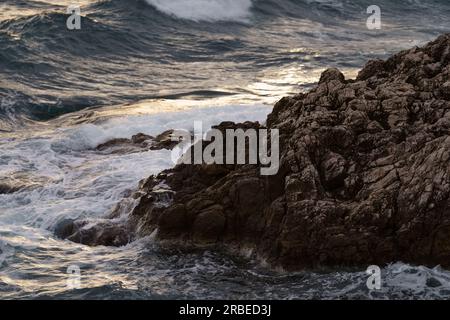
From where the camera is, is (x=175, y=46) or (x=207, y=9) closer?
(x=175, y=46)

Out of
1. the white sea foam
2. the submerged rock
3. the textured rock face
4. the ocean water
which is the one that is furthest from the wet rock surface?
the submerged rock

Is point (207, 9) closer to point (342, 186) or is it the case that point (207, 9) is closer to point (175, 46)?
point (175, 46)

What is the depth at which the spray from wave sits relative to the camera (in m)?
29.2

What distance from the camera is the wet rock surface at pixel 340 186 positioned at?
9.15m

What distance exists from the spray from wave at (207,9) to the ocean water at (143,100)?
0.07 metres

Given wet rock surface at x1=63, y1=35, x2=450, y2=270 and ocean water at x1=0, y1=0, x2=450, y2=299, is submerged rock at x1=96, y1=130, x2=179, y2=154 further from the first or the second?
wet rock surface at x1=63, y1=35, x2=450, y2=270

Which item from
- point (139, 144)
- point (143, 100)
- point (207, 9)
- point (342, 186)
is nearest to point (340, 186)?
point (342, 186)

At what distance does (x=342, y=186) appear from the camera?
32.0 feet

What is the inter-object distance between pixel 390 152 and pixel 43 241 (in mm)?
4510

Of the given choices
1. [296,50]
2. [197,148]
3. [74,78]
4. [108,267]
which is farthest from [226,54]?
[108,267]

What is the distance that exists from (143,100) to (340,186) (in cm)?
1048

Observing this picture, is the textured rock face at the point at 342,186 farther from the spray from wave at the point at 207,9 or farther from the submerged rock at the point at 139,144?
the spray from wave at the point at 207,9

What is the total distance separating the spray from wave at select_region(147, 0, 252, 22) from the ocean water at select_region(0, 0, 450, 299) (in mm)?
73
